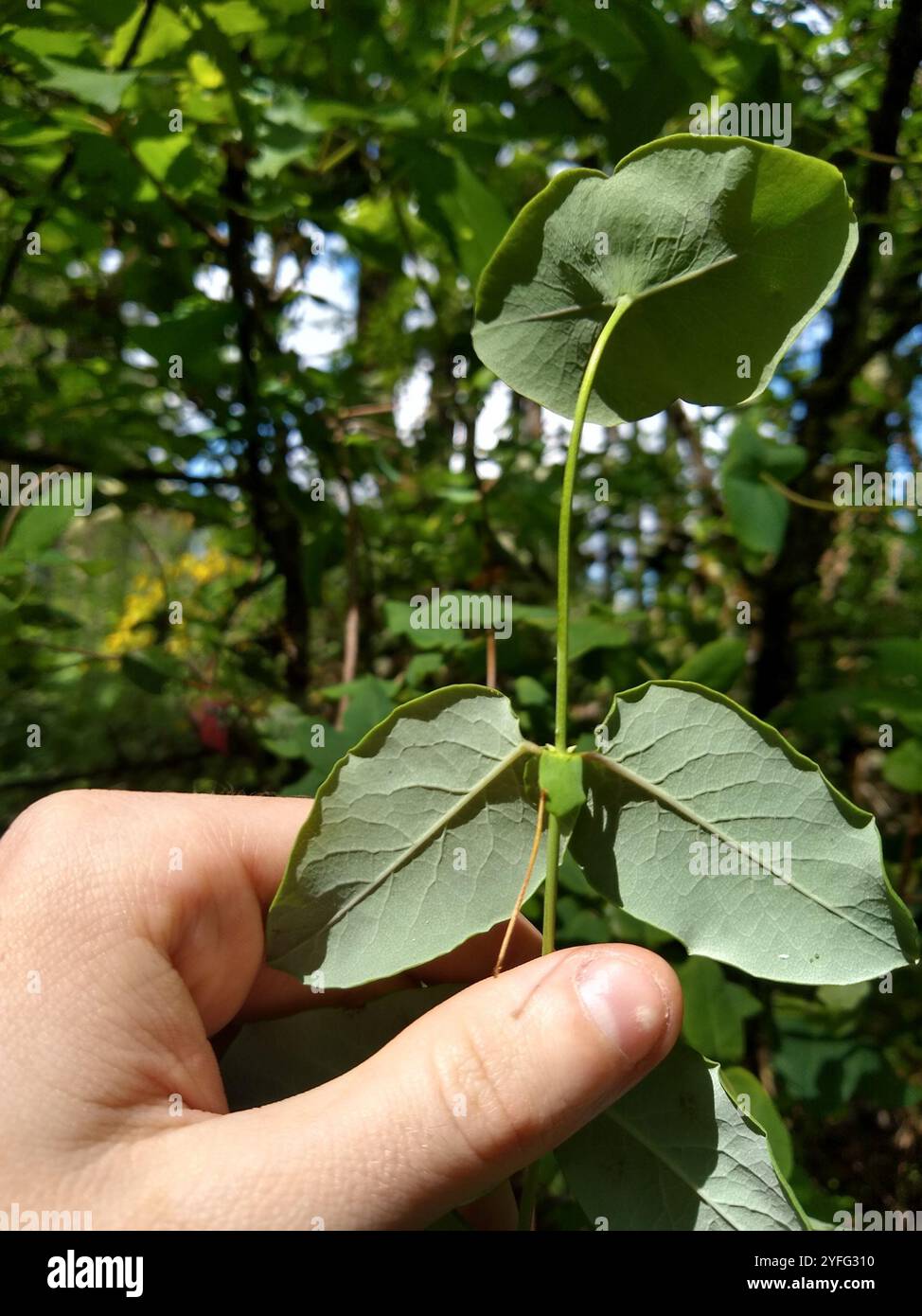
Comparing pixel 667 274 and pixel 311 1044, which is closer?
pixel 667 274

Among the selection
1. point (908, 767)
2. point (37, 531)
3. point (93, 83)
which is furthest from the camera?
point (908, 767)

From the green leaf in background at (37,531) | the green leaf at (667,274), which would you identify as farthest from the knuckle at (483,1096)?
the green leaf in background at (37,531)

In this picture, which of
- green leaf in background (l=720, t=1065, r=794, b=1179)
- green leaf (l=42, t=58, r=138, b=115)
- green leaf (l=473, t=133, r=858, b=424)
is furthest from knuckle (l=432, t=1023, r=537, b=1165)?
green leaf (l=42, t=58, r=138, b=115)

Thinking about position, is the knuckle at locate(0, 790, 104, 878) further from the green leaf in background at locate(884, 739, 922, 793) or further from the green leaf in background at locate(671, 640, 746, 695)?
the green leaf in background at locate(884, 739, 922, 793)

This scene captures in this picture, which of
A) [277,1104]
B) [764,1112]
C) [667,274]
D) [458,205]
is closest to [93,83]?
[458,205]

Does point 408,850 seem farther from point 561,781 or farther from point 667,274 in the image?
point 667,274
